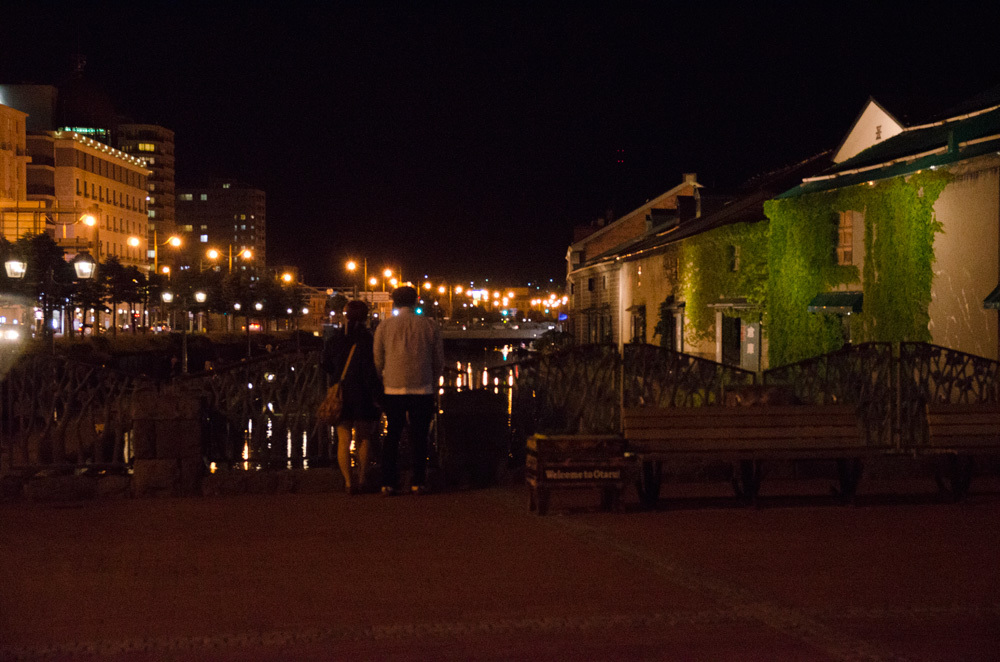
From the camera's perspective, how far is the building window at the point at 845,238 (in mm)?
27609

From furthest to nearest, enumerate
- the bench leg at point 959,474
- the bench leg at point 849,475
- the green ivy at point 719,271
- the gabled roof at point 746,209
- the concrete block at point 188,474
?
the gabled roof at point 746,209 → the green ivy at point 719,271 → the concrete block at point 188,474 → the bench leg at point 959,474 → the bench leg at point 849,475

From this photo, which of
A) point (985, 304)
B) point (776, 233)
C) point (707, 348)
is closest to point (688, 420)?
point (985, 304)

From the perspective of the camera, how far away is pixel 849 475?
9922 millimetres

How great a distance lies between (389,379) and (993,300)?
1365cm

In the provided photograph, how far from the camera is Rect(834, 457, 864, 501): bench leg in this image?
32.4ft

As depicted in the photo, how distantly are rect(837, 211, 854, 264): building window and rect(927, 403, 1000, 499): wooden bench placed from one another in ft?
58.3

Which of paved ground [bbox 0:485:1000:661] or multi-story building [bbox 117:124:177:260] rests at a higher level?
multi-story building [bbox 117:124:177:260]

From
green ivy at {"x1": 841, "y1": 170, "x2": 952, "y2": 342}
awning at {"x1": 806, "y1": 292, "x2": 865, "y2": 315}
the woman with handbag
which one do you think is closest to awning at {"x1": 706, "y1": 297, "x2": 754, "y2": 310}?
awning at {"x1": 806, "y1": 292, "x2": 865, "y2": 315}

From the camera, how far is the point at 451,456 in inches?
437

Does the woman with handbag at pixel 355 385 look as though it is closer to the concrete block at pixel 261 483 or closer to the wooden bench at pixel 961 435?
the concrete block at pixel 261 483

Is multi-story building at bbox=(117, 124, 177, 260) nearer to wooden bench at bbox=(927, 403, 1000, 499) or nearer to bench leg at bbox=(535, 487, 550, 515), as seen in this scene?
bench leg at bbox=(535, 487, 550, 515)

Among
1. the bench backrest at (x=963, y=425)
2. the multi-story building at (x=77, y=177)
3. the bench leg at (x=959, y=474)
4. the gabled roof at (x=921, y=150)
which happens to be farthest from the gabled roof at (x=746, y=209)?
the multi-story building at (x=77, y=177)

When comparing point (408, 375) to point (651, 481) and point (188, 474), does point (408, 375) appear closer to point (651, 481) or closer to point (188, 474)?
point (188, 474)

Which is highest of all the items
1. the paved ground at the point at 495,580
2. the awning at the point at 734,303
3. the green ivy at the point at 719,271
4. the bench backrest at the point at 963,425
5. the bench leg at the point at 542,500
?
the green ivy at the point at 719,271
